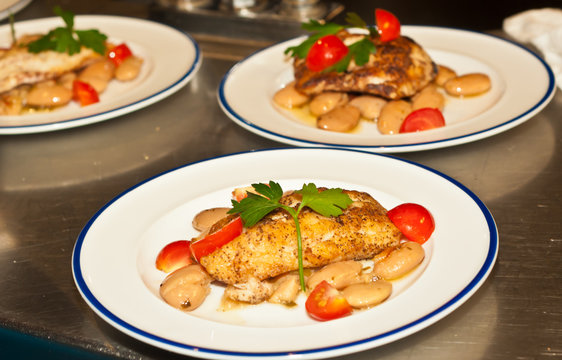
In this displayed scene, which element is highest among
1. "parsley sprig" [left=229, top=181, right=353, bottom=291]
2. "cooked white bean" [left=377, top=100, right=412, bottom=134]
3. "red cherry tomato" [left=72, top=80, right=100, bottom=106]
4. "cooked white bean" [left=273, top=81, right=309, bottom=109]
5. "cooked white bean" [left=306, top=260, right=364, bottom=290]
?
"parsley sprig" [left=229, top=181, right=353, bottom=291]

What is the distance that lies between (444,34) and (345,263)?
1624 mm

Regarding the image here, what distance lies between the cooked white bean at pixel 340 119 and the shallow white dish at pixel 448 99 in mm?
35

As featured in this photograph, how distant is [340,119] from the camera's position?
2.20 m

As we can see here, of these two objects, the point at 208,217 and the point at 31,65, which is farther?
the point at 31,65

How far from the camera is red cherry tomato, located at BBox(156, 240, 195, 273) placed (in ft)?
5.16

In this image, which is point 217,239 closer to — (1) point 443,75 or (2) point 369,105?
(2) point 369,105

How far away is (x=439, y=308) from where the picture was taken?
125 centimetres

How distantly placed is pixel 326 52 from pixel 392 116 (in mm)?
361

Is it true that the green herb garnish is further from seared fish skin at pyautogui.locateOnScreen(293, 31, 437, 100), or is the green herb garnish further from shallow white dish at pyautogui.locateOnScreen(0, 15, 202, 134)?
seared fish skin at pyautogui.locateOnScreen(293, 31, 437, 100)

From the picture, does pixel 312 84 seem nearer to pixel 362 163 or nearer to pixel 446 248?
pixel 362 163

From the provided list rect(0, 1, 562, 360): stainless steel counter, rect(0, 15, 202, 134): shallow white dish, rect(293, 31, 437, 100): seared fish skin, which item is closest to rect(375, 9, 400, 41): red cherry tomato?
rect(293, 31, 437, 100): seared fish skin

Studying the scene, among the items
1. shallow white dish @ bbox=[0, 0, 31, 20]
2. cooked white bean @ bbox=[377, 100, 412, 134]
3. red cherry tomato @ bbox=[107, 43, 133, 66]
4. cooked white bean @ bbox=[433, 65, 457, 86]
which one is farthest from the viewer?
shallow white dish @ bbox=[0, 0, 31, 20]

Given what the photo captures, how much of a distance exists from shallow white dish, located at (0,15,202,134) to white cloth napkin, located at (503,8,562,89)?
4.38ft

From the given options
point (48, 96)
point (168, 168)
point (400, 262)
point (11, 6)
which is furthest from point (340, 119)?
point (11, 6)
